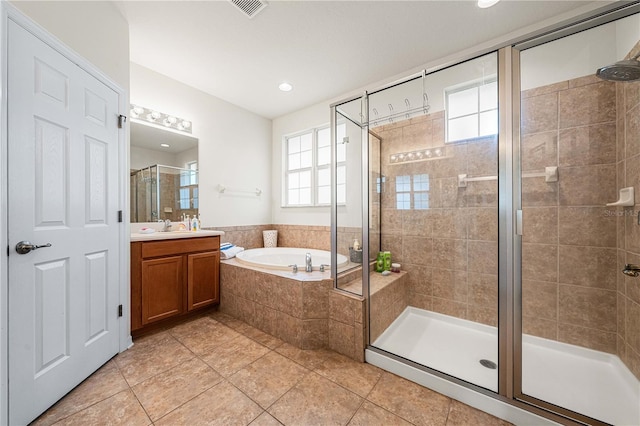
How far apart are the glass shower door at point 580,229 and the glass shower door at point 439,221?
0.80ft

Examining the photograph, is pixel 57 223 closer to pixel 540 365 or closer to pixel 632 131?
pixel 540 365

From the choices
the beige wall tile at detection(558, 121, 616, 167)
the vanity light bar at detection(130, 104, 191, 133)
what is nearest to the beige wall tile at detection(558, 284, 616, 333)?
the beige wall tile at detection(558, 121, 616, 167)

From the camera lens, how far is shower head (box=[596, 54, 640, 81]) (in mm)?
1181

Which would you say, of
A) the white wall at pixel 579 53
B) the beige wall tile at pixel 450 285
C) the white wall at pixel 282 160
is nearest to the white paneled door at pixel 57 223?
the white wall at pixel 282 160

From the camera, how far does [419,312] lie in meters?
2.35

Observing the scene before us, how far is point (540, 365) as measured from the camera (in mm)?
1493

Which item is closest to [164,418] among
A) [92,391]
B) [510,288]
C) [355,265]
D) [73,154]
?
[92,391]

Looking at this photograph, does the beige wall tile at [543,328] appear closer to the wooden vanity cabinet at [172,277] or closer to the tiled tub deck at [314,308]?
the tiled tub deck at [314,308]

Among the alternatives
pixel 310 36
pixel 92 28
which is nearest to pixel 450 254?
pixel 310 36

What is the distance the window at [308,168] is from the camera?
3439 millimetres

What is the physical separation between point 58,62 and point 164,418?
2094mm

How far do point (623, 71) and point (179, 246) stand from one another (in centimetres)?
329

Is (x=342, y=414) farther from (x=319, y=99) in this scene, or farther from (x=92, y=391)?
(x=319, y=99)

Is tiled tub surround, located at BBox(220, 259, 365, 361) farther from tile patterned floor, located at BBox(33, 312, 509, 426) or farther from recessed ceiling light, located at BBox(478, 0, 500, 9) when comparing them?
recessed ceiling light, located at BBox(478, 0, 500, 9)
